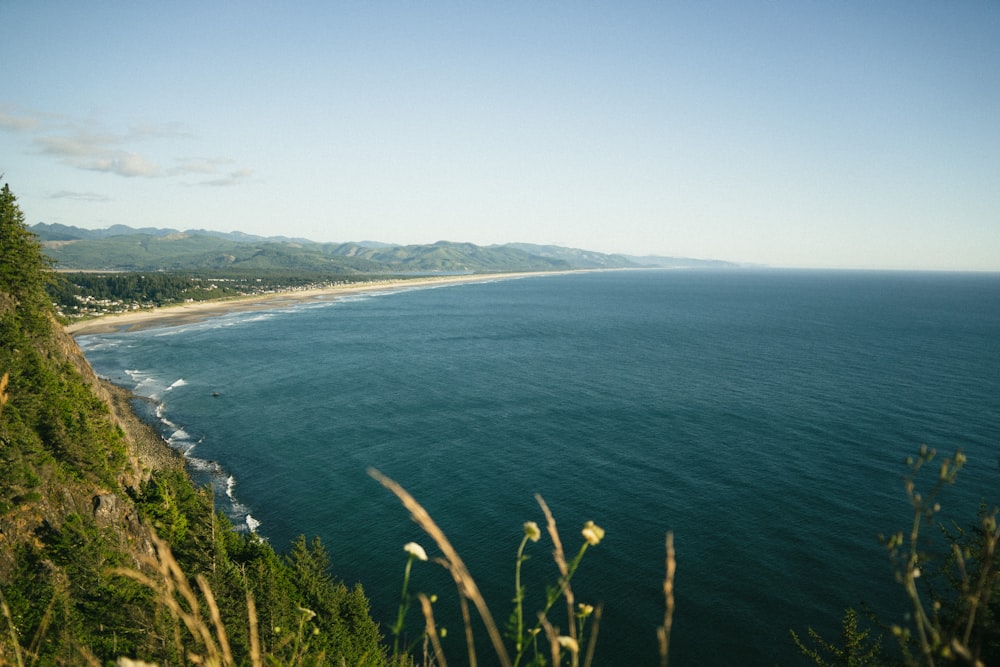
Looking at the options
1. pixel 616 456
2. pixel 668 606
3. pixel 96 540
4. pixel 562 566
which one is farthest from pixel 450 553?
pixel 616 456

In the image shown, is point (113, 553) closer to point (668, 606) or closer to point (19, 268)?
point (19, 268)

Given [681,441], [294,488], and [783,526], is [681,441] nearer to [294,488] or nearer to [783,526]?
[783,526]

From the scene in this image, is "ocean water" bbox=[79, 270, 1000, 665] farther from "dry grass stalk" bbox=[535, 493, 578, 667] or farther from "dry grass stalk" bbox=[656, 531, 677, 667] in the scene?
"dry grass stalk" bbox=[656, 531, 677, 667]

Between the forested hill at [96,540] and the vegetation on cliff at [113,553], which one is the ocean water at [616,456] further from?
the forested hill at [96,540]

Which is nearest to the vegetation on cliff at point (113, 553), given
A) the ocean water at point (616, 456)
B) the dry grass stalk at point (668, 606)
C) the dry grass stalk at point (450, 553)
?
the ocean water at point (616, 456)

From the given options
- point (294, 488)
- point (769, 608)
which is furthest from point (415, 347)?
point (769, 608)

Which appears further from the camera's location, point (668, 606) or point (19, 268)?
point (19, 268)

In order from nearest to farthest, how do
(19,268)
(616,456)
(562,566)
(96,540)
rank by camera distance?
(562,566), (96,540), (19,268), (616,456)
